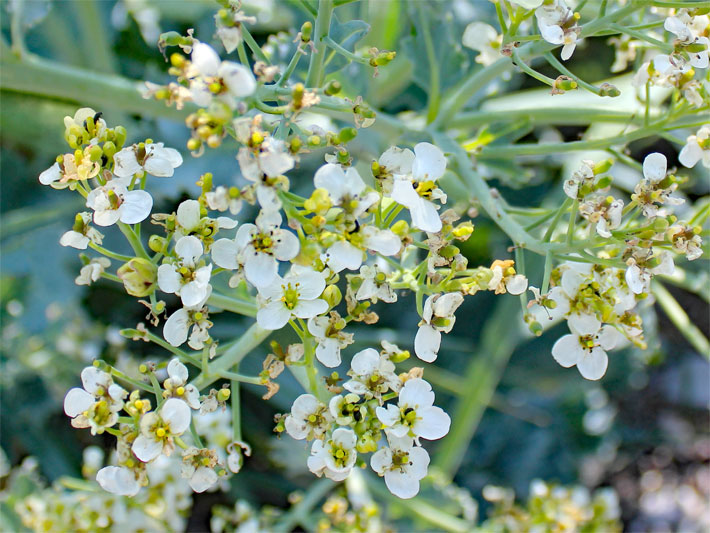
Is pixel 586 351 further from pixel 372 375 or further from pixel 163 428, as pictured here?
pixel 163 428

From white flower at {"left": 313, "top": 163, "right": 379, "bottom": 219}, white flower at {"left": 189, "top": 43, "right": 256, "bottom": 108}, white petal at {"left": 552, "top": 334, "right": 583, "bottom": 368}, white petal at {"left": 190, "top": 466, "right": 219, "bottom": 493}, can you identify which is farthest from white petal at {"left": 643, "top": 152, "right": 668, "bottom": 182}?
white petal at {"left": 190, "top": 466, "right": 219, "bottom": 493}

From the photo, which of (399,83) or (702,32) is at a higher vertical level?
(702,32)

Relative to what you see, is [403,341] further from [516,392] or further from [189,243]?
[189,243]

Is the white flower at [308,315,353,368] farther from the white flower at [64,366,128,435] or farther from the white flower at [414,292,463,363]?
the white flower at [64,366,128,435]

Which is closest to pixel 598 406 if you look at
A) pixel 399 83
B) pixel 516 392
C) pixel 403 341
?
pixel 516 392

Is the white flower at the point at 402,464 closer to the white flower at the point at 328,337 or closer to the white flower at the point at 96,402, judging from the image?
the white flower at the point at 328,337
